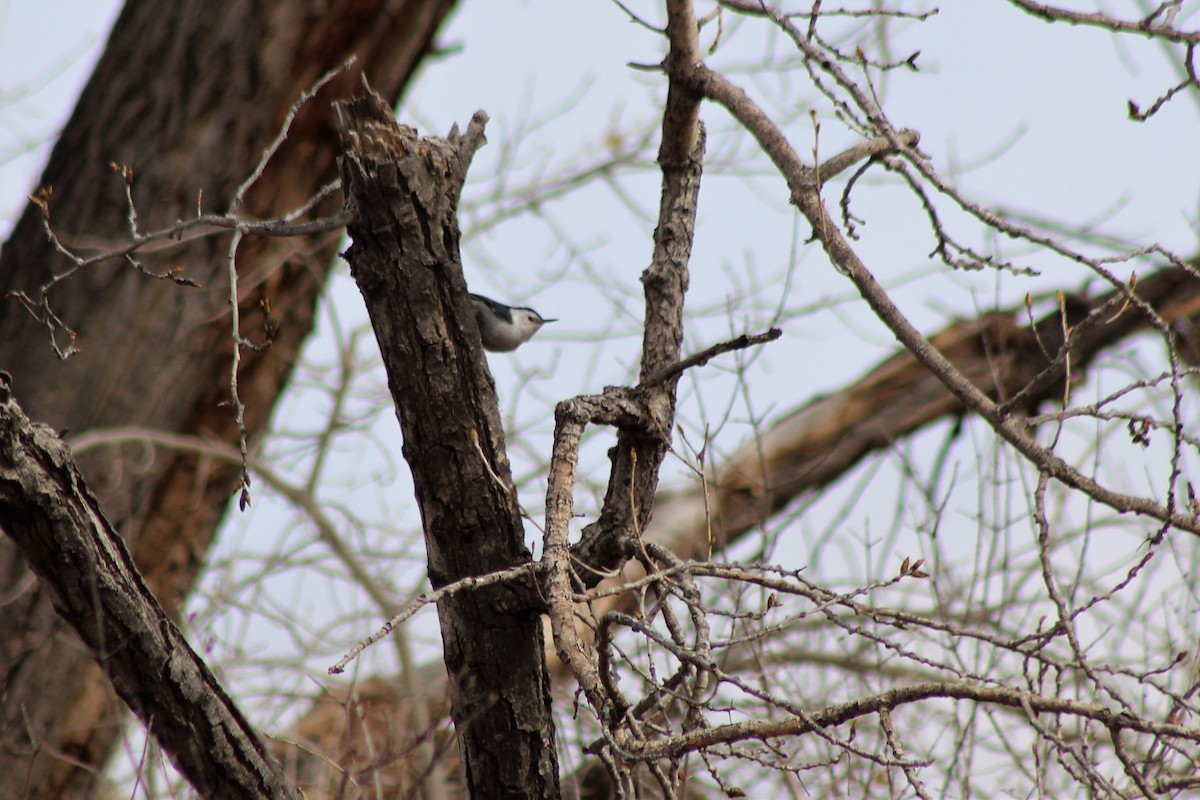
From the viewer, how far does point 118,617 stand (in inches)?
88.4

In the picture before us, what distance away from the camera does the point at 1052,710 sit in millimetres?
1778

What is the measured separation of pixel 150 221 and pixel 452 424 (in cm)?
292

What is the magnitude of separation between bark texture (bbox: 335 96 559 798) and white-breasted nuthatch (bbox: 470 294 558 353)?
220 cm

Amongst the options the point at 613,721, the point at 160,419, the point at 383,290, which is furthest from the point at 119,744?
the point at 613,721

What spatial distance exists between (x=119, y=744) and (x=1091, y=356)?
5.26m

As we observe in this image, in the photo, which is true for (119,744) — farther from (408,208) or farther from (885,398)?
(885,398)

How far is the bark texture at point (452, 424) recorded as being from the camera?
92.0 inches

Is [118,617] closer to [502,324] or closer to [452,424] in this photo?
[452,424]

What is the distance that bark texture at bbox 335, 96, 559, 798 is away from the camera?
234 cm

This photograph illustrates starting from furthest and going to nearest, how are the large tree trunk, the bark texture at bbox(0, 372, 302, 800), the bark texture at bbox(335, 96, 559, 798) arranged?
the large tree trunk
the bark texture at bbox(335, 96, 559, 798)
the bark texture at bbox(0, 372, 302, 800)

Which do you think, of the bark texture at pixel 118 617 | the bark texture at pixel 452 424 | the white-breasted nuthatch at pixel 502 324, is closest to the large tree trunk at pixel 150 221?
the white-breasted nuthatch at pixel 502 324

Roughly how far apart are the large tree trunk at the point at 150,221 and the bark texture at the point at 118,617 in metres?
2.64

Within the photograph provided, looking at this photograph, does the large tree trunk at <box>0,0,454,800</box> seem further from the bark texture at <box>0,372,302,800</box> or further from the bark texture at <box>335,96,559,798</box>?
the bark texture at <box>0,372,302,800</box>

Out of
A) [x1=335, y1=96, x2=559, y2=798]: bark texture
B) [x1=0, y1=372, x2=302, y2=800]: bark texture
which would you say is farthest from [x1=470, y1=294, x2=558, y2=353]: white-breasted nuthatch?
[x1=0, y1=372, x2=302, y2=800]: bark texture
